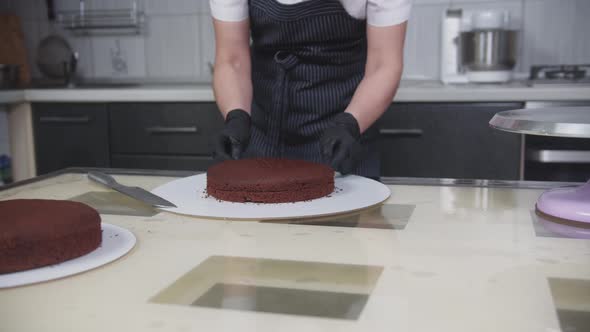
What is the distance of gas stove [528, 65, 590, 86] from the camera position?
2230mm

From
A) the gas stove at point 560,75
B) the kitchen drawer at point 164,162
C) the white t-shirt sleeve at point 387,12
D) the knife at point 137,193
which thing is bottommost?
the kitchen drawer at point 164,162

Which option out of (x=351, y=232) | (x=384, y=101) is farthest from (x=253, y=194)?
(x=384, y=101)

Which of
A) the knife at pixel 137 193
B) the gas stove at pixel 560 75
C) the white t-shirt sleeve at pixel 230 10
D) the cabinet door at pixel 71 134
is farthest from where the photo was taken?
the cabinet door at pixel 71 134

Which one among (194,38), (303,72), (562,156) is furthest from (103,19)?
(562,156)

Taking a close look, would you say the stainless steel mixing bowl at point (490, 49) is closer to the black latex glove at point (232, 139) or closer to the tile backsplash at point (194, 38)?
the tile backsplash at point (194, 38)

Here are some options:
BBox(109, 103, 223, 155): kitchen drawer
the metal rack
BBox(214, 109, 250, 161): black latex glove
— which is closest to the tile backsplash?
the metal rack

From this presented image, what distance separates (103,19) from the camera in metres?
2.96

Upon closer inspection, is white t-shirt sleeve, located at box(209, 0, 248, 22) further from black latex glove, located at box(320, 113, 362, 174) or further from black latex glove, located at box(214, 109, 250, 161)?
black latex glove, located at box(320, 113, 362, 174)

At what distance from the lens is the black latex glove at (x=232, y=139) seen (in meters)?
1.20

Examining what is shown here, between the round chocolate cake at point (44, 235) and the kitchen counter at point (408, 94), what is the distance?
1.58m

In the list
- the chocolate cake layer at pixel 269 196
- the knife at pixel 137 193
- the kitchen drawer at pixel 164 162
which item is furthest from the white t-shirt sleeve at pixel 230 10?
the kitchen drawer at pixel 164 162

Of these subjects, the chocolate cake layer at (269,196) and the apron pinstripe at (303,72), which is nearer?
the chocolate cake layer at (269,196)

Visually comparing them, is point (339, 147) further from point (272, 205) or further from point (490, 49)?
point (490, 49)

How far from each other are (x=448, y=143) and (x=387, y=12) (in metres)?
0.87
